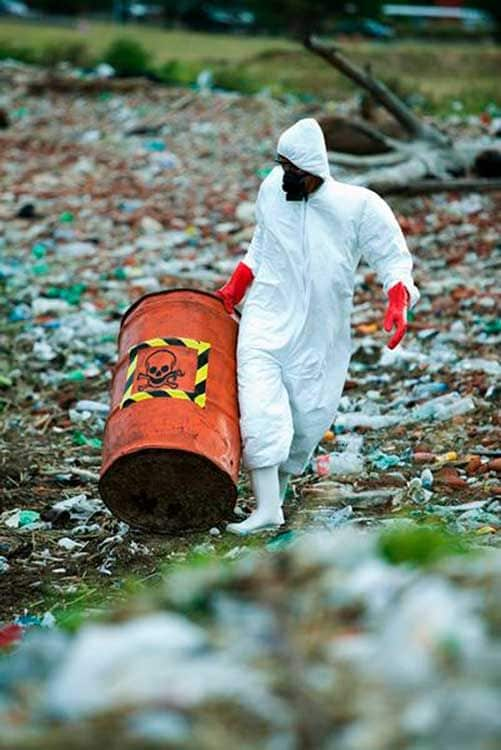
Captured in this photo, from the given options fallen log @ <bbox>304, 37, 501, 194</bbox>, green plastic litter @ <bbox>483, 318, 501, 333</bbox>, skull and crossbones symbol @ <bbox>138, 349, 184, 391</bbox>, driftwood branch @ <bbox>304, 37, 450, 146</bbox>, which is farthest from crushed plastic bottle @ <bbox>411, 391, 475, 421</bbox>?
driftwood branch @ <bbox>304, 37, 450, 146</bbox>

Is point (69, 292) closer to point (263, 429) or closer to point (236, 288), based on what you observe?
point (236, 288)

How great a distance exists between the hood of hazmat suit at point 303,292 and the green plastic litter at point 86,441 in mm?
1668

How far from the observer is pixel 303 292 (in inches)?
241

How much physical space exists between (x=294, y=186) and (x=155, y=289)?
491 centimetres

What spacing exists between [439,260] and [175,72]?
11.2m

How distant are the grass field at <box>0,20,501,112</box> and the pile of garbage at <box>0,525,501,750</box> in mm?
15610

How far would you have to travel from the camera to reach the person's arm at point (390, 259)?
595cm

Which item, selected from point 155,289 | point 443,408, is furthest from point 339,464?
point 155,289

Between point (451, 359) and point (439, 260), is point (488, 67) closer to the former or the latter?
point (439, 260)

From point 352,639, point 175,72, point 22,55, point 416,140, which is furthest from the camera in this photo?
point 22,55

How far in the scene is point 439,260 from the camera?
442 inches

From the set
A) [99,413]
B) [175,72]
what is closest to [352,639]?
[99,413]

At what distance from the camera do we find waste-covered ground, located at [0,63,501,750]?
2.62 metres

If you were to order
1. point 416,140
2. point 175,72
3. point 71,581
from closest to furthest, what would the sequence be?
point 71,581 < point 416,140 < point 175,72
